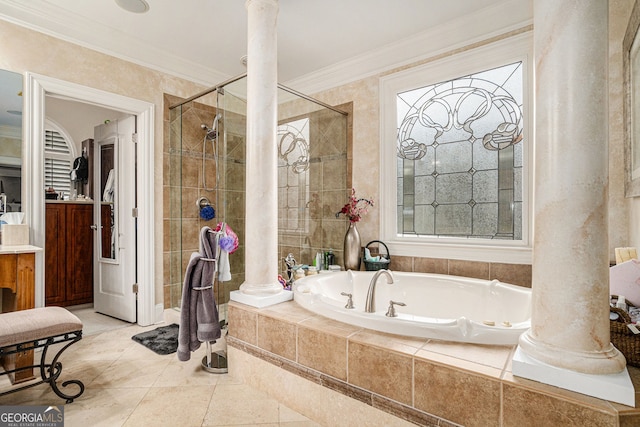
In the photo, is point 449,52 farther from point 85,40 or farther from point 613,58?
point 85,40

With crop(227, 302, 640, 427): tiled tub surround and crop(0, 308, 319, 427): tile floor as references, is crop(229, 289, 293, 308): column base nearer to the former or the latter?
crop(227, 302, 640, 427): tiled tub surround

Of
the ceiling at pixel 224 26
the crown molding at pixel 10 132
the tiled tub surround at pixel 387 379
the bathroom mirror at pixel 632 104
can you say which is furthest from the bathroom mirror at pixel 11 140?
the bathroom mirror at pixel 632 104

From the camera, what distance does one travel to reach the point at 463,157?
2.76 meters

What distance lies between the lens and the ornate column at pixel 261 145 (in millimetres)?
2125

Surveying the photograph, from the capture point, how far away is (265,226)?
7.02ft

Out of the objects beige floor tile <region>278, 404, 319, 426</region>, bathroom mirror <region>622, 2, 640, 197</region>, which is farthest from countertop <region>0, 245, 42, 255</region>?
bathroom mirror <region>622, 2, 640, 197</region>

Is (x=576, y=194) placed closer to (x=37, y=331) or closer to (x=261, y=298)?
(x=261, y=298)

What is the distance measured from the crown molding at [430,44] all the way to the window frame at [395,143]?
0.08 m

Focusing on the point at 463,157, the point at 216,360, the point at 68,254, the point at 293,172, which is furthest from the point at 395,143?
the point at 68,254

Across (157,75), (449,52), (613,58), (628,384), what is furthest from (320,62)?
(628,384)

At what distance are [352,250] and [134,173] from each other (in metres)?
2.16

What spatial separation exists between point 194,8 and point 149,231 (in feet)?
6.35

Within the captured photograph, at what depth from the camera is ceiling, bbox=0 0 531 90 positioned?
247 cm

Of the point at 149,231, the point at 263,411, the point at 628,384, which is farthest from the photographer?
the point at 149,231
